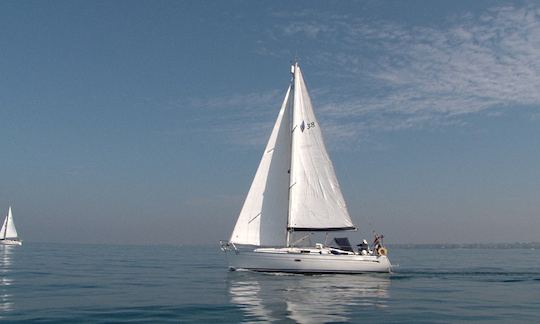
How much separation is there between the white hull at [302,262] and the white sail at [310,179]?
290 cm

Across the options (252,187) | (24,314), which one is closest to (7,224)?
(252,187)

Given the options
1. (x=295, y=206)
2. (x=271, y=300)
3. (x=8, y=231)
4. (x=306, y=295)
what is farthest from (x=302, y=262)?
(x=8, y=231)

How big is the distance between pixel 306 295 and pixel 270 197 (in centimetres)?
1545

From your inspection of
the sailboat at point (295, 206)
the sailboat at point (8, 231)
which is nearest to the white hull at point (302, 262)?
the sailboat at point (295, 206)

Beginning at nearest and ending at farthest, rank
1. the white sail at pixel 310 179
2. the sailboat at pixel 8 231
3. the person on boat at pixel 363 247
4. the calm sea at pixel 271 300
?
the calm sea at pixel 271 300 → the person on boat at pixel 363 247 → the white sail at pixel 310 179 → the sailboat at pixel 8 231

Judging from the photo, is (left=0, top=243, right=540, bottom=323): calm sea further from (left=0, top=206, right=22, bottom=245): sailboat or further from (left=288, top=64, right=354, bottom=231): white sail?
(left=0, top=206, right=22, bottom=245): sailboat

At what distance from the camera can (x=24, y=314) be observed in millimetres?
20297

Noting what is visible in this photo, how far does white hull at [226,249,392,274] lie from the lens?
38.7 m

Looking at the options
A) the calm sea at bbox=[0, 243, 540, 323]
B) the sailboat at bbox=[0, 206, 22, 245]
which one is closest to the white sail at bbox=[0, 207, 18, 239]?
the sailboat at bbox=[0, 206, 22, 245]

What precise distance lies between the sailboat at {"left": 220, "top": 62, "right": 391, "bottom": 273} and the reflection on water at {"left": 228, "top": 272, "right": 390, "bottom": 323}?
123cm

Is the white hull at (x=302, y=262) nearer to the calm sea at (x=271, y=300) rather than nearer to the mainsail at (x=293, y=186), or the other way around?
the calm sea at (x=271, y=300)

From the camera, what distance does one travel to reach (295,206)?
41.3 metres

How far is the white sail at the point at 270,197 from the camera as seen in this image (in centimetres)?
4084

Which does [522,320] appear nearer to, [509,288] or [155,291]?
[509,288]
